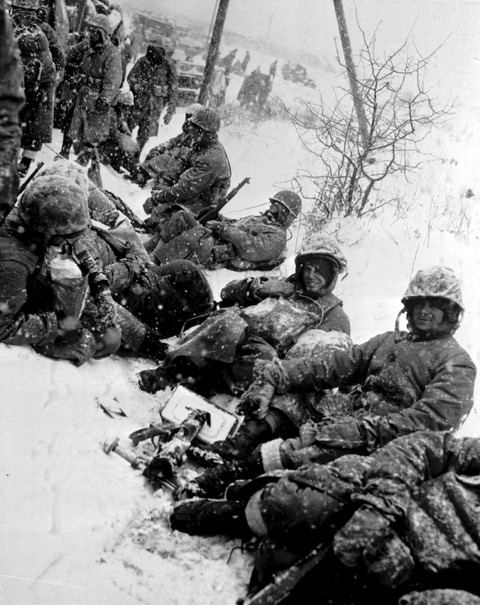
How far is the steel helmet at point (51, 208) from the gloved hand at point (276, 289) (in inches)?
72.9

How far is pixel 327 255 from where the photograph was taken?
13.6 feet

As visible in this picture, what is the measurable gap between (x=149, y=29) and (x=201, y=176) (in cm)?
1881

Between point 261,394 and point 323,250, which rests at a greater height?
point 323,250

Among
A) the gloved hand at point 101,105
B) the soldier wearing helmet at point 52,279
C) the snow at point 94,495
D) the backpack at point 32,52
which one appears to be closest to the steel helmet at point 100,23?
the gloved hand at point 101,105

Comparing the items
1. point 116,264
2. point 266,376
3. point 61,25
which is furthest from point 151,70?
point 266,376

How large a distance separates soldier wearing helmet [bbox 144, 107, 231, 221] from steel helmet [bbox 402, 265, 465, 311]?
387 centimetres

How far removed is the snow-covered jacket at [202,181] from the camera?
6.50 m

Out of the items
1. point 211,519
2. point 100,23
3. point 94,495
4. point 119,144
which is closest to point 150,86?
point 119,144

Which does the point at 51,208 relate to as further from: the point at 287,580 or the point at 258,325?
the point at 287,580

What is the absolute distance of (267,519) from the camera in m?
2.24

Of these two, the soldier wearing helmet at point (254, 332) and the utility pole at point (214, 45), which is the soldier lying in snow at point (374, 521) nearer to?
the soldier wearing helmet at point (254, 332)

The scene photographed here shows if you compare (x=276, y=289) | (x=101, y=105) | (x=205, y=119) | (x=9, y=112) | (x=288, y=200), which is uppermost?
(x=9, y=112)

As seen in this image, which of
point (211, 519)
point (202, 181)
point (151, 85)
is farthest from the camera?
point (151, 85)

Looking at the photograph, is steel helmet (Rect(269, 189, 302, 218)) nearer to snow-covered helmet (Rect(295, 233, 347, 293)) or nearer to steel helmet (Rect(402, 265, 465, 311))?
snow-covered helmet (Rect(295, 233, 347, 293))
